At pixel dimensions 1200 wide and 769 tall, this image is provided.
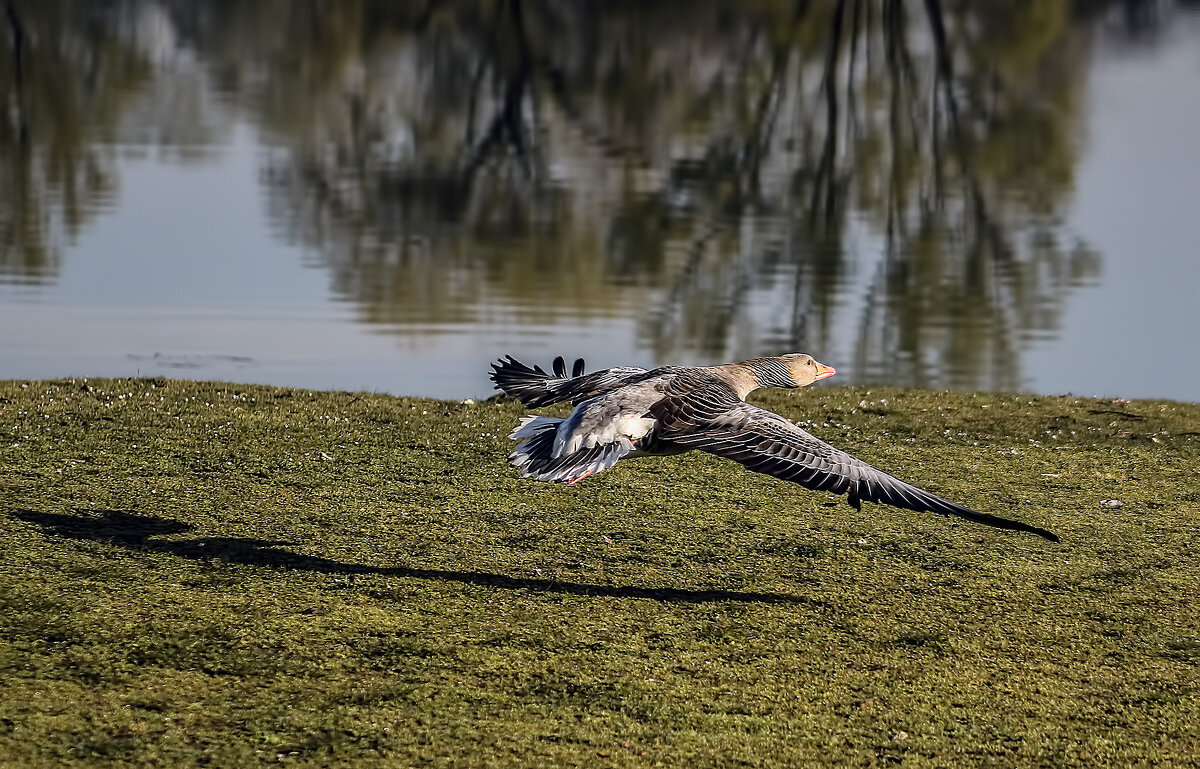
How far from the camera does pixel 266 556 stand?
21.4ft

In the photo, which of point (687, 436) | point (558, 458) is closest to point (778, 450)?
point (687, 436)

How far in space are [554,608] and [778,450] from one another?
1423 mm

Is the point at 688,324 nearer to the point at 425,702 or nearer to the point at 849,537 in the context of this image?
the point at 849,537

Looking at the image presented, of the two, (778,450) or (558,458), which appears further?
(558,458)

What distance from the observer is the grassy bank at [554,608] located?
479 centimetres

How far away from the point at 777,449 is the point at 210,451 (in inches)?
195

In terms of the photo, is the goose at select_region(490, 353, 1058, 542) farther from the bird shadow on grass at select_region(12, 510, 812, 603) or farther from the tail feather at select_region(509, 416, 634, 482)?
the bird shadow on grass at select_region(12, 510, 812, 603)

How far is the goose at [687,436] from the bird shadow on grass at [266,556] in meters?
0.90

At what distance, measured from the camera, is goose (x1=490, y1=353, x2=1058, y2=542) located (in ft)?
16.5

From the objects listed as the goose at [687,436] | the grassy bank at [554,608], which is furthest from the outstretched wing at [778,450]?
the grassy bank at [554,608]

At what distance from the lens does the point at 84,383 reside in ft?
35.6

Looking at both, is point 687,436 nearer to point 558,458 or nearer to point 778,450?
point 778,450

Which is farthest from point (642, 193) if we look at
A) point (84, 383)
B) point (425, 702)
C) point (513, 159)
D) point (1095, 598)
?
point (425, 702)

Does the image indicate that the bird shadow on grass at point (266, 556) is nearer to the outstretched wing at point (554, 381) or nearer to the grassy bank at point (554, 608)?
the grassy bank at point (554, 608)
